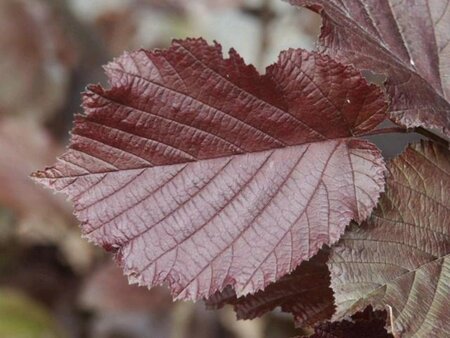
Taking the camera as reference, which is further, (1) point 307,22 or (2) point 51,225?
(1) point 307,22

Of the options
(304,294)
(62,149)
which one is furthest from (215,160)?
(62,149)

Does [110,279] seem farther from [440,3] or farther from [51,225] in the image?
[440,3]

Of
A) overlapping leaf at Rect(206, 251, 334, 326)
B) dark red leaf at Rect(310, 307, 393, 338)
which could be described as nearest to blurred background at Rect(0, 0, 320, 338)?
overlapping leaf at Rect(206, 251, 334, 326)

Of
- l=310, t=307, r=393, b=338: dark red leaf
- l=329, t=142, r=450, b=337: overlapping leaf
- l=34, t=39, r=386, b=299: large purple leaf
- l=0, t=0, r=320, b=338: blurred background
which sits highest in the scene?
l=0, t=0, r=320, b=338: blurred background

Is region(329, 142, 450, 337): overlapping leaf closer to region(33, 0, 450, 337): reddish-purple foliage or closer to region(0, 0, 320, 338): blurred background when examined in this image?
region(33, 0, 450, 337): reddish-purple foliage

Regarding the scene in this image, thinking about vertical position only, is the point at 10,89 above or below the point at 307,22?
above

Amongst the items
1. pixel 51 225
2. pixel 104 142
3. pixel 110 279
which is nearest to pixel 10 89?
pixel 51 225
